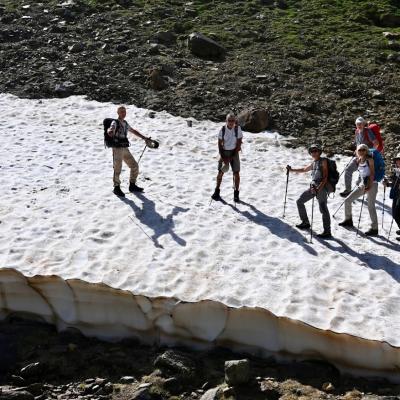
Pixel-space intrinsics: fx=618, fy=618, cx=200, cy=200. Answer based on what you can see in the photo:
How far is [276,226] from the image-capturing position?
14.1 m

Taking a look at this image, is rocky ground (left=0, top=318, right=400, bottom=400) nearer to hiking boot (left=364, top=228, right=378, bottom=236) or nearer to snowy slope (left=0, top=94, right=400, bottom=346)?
snowy slope (left=0, top=94, right=400, bottom=346)

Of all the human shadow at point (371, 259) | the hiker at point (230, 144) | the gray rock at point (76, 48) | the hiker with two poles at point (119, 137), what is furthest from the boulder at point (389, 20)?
the human shadow at point (371, 259)

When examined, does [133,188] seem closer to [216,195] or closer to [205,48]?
[216,195]

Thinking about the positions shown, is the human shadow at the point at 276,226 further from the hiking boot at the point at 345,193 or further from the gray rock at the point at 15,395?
the gray rock at the point at 15,395

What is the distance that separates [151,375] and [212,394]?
1091 millimetres

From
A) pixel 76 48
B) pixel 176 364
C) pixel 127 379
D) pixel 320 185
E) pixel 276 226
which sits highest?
pixel 76 48

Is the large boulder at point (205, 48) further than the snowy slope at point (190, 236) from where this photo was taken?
Yes

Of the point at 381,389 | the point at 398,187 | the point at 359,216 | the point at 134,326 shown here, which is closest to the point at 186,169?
the point at 359,216

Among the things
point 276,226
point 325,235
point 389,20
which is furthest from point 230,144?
point 389,20

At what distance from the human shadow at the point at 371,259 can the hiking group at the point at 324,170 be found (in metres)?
0.35

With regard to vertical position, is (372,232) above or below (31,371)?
above

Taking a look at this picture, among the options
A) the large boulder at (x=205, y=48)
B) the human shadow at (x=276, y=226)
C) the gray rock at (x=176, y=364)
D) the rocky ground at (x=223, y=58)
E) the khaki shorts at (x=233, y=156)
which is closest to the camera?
the gray rock at (x=176, y=364)

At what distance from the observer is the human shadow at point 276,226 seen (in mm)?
13305

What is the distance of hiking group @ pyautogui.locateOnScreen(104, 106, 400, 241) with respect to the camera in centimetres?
1309
